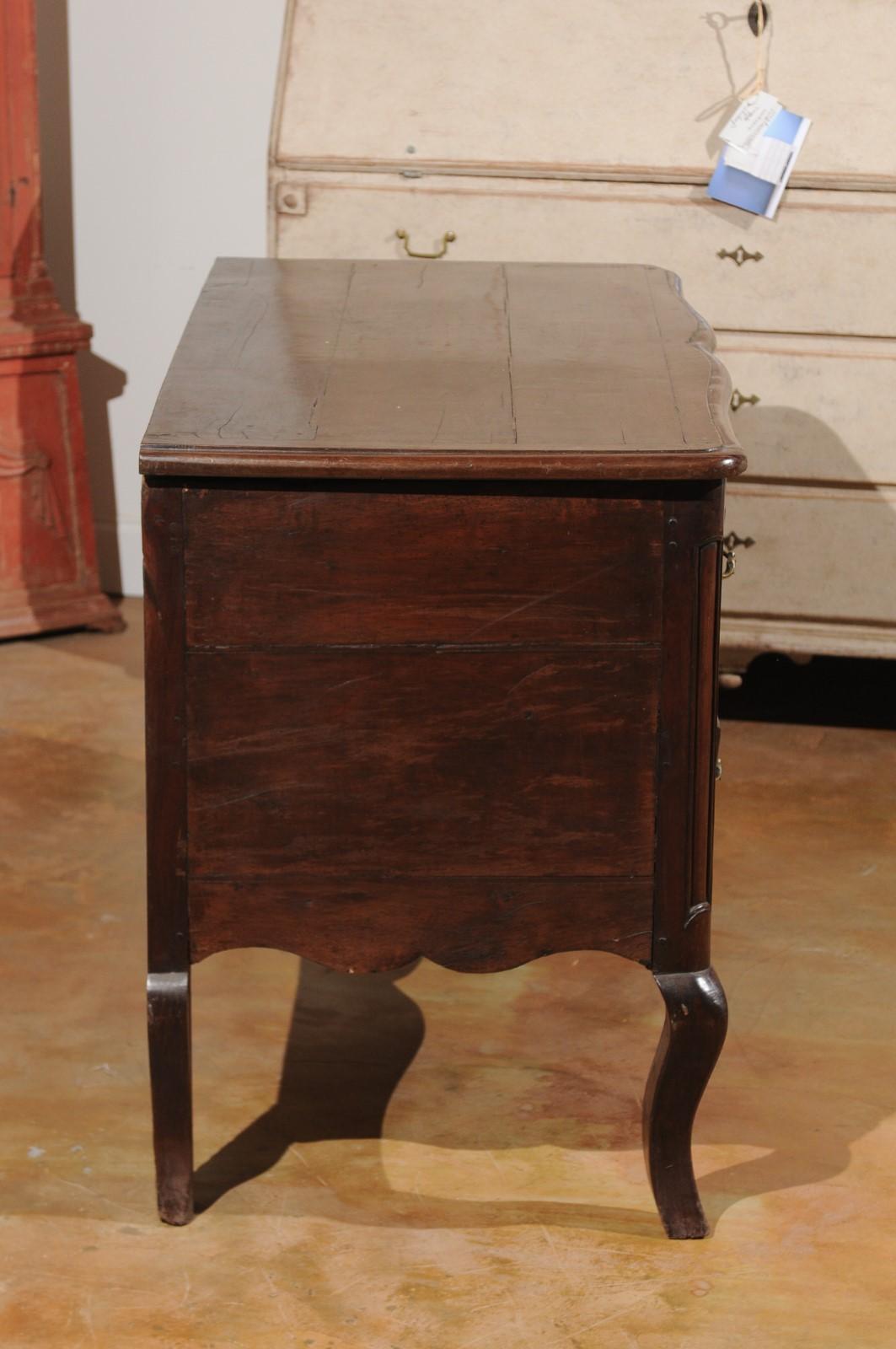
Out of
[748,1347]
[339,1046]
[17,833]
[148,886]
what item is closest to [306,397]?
[148,886]

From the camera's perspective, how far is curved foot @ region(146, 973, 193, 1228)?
202cm

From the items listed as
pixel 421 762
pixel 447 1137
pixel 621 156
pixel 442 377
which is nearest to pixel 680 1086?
pixel 447 1137

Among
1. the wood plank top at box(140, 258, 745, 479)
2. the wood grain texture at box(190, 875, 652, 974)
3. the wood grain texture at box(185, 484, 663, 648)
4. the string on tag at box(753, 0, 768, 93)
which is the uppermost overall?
the string on tag at box(753, 0, 768, 93)

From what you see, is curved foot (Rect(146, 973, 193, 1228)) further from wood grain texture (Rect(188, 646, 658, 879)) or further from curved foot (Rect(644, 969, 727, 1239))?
curved foot (Rect(644, 969, 727, 1239))

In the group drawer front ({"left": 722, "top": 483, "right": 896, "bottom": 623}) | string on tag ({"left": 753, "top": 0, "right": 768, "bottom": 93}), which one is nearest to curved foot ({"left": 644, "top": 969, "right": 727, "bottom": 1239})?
drawer front ({"left": 722, "top": 483, "right": 896, "bottom": 623})

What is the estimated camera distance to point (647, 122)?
11.3 ft

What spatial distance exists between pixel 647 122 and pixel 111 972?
1.97 meters

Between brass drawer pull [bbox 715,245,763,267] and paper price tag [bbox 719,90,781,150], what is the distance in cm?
19

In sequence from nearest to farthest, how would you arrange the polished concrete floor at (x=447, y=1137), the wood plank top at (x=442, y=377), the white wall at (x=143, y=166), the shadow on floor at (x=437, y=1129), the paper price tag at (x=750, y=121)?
1. the wood plank top at (x=442, y=377)
2. the polished concrete floor at (x=447, y=1137)
3. the shadow on floor at (x=437, y=1129)
4. the paper price tag at (x=750, y=121)
5. the white wall at (x=143, y=166)

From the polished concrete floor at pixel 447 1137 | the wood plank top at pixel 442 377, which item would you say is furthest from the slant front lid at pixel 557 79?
the polished concrete floor at pixel 447 1137

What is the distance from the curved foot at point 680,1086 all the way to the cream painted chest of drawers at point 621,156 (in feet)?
5.87

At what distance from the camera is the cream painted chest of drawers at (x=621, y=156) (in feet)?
11.2

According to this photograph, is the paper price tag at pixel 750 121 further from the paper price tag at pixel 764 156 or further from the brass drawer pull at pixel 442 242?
the brass drawer pull at pixel 442 242

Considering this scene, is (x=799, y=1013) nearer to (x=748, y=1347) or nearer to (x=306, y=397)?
(x=748, y=1347)
